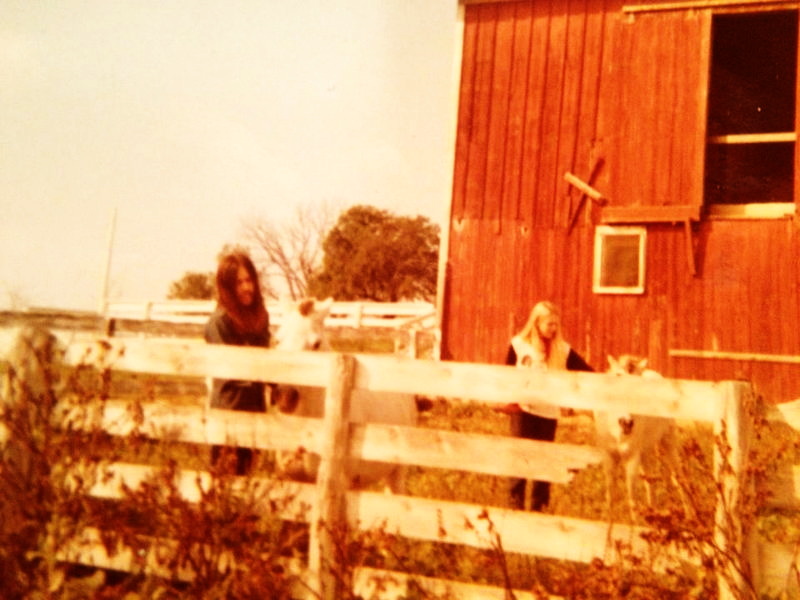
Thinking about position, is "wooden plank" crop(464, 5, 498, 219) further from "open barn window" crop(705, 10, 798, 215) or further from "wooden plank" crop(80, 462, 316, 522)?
"wooden plank" crop(80, 462, 316, 522)

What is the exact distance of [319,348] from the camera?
6.24m

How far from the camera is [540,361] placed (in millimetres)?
6391

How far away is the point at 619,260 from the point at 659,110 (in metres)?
2.45

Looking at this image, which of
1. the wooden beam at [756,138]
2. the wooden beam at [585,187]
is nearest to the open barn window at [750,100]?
the wooden beam at [756,138]

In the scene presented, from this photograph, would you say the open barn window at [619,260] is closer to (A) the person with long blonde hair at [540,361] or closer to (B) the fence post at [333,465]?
(A) the person with long blonde hair at [540,361]

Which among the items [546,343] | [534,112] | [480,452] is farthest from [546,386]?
[534,112]

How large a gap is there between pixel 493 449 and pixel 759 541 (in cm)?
125

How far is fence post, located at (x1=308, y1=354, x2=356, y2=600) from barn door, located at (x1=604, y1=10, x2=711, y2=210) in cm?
1020

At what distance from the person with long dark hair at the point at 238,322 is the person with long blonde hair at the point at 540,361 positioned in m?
1.92

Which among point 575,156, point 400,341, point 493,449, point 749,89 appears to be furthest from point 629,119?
point 493,449

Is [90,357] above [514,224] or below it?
below

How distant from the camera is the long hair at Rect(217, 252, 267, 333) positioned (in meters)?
5.91

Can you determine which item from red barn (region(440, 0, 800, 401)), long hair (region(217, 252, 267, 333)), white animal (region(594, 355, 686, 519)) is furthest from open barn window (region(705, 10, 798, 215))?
long hair (region(217, 252, 267, 333))

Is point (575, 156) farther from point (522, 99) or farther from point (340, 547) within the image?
point (340, 547)
